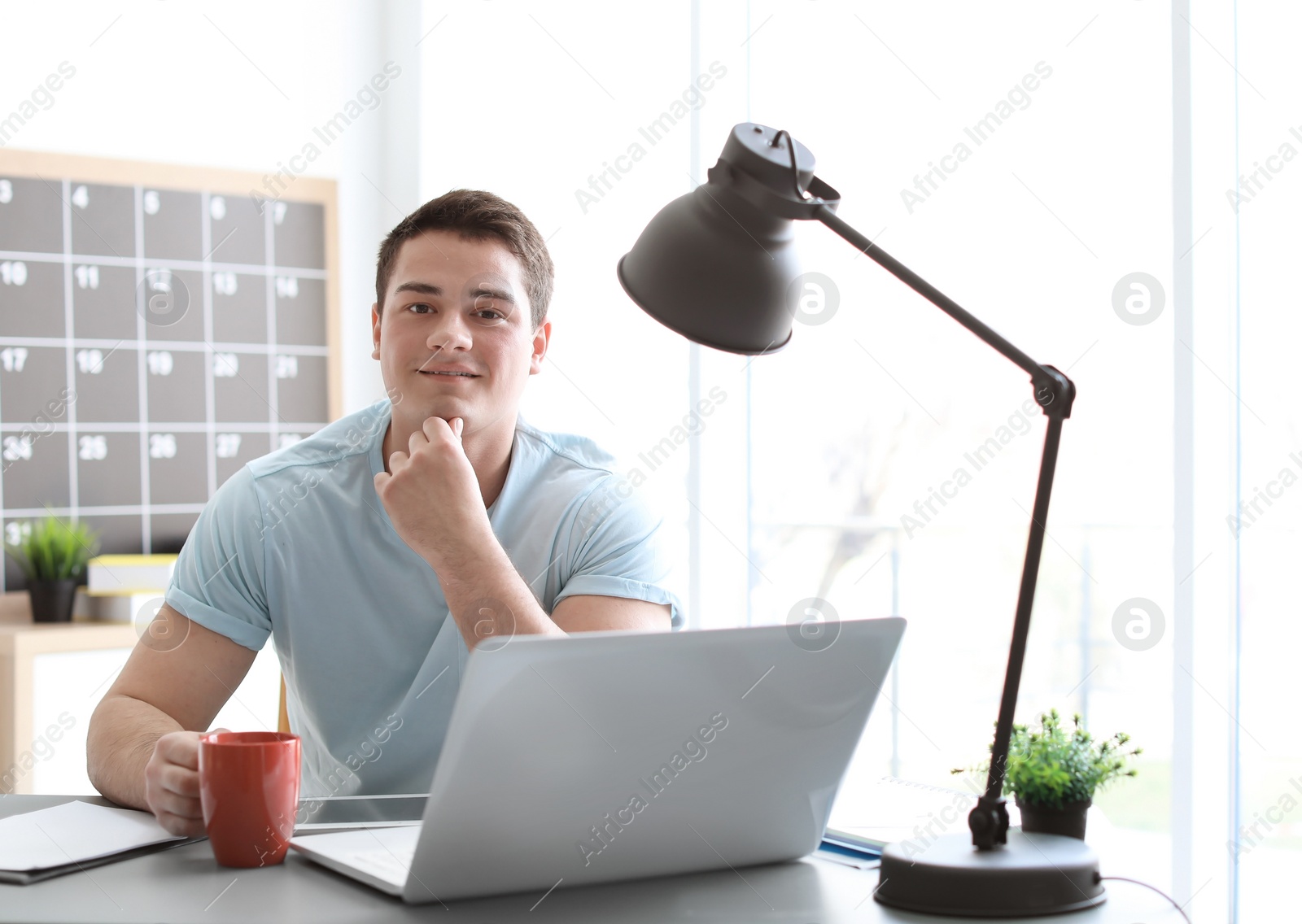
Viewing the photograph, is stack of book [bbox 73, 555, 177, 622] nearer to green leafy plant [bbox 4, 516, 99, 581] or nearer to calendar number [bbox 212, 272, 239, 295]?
green leafy plant [bbox 4, 516, 99, 581]

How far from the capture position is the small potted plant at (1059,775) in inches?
34.3

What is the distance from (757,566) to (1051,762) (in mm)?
2024

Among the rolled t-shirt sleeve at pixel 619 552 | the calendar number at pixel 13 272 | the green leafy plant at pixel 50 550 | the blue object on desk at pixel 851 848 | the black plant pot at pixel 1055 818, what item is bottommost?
the blue object on desk at pixel 851 848

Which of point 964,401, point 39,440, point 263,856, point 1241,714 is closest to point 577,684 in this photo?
point 263,856

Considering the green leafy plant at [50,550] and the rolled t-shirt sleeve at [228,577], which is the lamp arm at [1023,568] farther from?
the green leafy plant at [50,550]

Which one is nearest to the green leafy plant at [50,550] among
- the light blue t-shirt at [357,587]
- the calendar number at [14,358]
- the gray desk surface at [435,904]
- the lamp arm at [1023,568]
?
the calendar number at [14,358]

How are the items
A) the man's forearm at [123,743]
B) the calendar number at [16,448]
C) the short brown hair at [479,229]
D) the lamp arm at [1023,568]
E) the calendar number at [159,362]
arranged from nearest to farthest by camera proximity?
1. the lamp arm at [1023,568]
2. the man's forearm at [123,743]
3. the short brown hair at [479,229]
4. the calendar number at [16,448]
5. the calendar number at [159,362]

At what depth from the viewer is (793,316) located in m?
0.93

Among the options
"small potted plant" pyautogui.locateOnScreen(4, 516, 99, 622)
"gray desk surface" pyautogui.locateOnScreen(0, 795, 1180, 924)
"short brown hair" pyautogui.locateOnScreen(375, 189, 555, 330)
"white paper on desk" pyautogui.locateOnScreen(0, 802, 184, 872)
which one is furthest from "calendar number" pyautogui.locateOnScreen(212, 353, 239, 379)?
"gray desk surface" pyautogui.locateOnScreen(0, 795, 1180, 924)

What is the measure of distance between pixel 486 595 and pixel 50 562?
7.08 feet

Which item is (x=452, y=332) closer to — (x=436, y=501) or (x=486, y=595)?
(x=436, y=501)

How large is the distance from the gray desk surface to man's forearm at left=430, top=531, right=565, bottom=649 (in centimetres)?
40

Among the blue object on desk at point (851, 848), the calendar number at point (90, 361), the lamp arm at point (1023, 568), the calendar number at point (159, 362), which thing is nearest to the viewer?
the lamp arm at point (1023, 568)

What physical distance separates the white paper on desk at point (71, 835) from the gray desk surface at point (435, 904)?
0.03 meters
